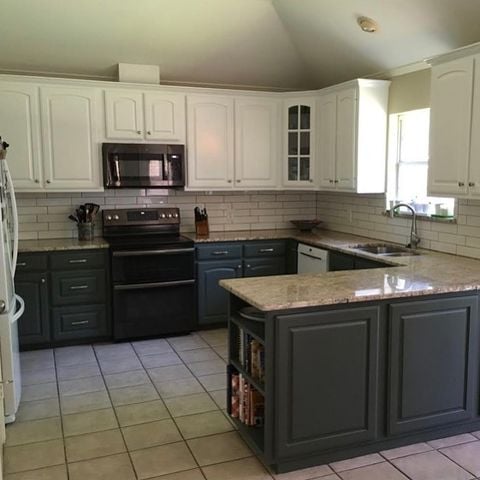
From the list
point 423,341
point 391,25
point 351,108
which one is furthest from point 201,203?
point 423,341

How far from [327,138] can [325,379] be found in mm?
2963

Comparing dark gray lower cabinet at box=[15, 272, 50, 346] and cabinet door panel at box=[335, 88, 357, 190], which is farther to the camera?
cabinet door panel at box=[335, 88, 357, 190]

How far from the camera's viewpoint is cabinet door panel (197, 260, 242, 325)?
5004 millimetres

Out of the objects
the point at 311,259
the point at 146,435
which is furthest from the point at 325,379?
the point at 311,259

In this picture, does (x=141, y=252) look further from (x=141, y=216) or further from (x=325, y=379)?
(x=325, y=379)

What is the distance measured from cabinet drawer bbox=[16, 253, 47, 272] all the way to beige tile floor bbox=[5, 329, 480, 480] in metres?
0.73

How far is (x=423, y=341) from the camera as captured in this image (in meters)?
2.89

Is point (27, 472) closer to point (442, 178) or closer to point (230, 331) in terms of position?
point (230, 331)

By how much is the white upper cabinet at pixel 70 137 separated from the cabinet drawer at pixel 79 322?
107 cm

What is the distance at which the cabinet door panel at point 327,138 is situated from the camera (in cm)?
500

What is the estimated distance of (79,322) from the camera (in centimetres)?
464

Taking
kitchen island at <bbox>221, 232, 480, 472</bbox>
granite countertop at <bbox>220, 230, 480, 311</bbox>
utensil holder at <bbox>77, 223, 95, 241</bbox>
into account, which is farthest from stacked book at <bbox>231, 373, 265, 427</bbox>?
utensil holder at <bbox>77, 223, 95, 241</bbox>

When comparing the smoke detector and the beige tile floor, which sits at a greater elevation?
the smoke detector

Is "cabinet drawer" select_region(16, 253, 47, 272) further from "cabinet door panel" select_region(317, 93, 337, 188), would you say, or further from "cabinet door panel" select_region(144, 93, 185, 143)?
"cabinet door panel" select_region(317, 93, 337, 188)
